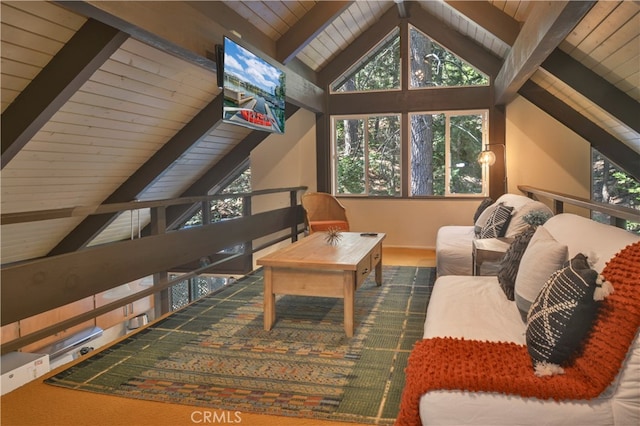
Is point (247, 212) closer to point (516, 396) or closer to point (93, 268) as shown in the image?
point (93, 268)

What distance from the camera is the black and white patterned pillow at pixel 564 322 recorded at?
1577 mm

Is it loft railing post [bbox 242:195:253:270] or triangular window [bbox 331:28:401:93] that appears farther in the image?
triangular window [bbox 331:28:401:93]

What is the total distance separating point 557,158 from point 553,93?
1.05 metres

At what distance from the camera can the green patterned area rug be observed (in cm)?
228

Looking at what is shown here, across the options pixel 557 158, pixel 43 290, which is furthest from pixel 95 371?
pixel 557 158

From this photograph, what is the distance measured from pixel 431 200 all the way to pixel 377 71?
2.13 metres

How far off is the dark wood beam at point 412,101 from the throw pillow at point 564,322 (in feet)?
17.7

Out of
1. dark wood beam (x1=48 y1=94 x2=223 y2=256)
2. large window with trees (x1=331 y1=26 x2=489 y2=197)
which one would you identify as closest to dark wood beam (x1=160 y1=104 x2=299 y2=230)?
large window with trees (x1=331 y1=26 x2=489 y2=197)

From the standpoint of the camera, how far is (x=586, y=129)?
587 cm

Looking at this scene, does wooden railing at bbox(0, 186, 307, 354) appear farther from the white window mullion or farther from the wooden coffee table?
the white window mullion

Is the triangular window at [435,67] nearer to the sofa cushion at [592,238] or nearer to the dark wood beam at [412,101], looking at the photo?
the dark wood beam at [412,101]

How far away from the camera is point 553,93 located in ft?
18.7

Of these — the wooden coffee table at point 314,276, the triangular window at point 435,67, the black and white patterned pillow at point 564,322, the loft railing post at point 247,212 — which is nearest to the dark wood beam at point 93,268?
the loft railing post at point 247,212

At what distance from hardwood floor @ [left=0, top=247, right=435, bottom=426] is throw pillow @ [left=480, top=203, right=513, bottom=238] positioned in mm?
2571
